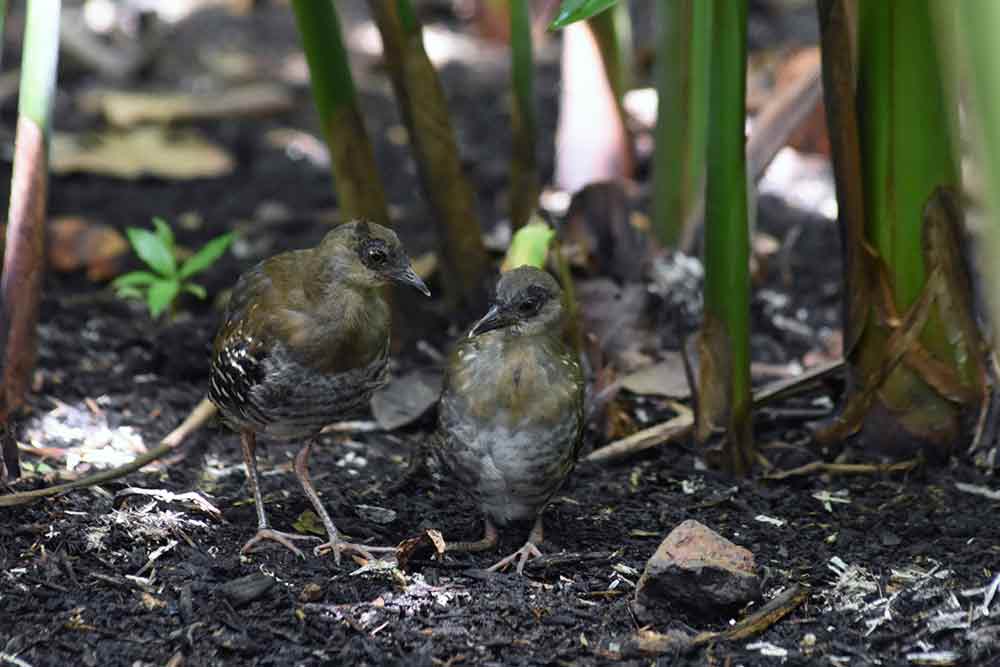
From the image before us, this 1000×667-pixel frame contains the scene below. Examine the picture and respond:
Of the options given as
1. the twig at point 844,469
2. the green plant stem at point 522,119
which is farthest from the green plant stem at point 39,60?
the twig at point 844,469

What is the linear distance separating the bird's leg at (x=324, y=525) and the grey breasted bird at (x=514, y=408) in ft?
0.76

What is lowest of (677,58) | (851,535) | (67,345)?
(851,535)

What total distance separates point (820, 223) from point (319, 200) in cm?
223

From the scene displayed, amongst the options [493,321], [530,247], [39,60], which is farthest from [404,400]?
[39,60]

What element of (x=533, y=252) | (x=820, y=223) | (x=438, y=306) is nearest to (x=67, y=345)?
(x=438, y=306)

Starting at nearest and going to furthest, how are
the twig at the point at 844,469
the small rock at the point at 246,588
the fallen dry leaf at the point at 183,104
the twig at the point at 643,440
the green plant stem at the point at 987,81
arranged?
the green plant stem at the point at 987,81
the small rock at the point at 246,588
the twig at the point at 844,469
the twig at the point at 643,440
the fallen dry leaf at the point at 183,104

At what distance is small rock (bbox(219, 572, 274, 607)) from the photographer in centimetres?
326

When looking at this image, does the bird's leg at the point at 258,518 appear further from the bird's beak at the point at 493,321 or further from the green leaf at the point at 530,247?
the green leaf at the point at 530,247

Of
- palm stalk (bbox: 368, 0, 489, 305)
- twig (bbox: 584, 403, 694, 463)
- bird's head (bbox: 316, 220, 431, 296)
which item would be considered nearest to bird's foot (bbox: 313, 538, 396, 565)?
bird's head (bbox: 316, 220, 431, 296)

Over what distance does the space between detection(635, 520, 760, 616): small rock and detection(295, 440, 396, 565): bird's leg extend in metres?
0.73

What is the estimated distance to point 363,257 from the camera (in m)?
3.79

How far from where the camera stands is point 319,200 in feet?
20.9

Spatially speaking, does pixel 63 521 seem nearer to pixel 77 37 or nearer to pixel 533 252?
pixel 533 252

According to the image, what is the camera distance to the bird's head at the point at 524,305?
362cm
